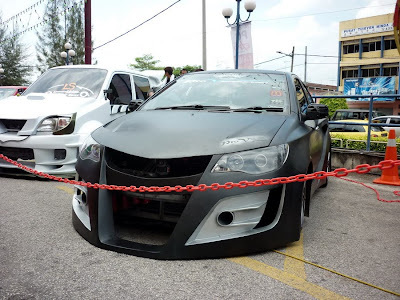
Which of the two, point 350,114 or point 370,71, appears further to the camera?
point 370,71

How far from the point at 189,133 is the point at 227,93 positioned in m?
1.11

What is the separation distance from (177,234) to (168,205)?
9.2 inches

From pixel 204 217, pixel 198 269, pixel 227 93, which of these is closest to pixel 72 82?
pixel 227 93

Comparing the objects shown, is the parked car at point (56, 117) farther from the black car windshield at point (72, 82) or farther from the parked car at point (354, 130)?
the parked car at point (354, 130)

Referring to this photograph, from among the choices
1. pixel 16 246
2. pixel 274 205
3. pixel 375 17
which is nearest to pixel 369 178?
pixel 274 205

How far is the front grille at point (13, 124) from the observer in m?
5.31

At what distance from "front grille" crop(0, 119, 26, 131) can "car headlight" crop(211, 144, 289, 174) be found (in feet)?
12.0

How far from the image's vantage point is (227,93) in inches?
152

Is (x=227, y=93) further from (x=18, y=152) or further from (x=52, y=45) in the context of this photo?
(x=52, y=45)

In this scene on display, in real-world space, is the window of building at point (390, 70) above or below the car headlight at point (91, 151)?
above

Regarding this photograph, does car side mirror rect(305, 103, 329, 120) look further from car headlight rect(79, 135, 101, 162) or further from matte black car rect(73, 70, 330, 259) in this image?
car headlight rect(79, 135, 101, 162)

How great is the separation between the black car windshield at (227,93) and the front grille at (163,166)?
1.07 meters

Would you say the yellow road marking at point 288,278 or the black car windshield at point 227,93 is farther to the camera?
the black car windshield at point 227,93

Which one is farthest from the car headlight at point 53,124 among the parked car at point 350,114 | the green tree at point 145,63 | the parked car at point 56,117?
the green tree at point 145,63
